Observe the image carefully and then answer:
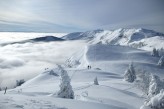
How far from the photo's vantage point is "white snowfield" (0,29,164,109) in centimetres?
1985

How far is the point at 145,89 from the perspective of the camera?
51.7 meters

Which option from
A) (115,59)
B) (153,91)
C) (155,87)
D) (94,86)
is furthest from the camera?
(115,59)

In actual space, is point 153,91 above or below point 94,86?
Result: above

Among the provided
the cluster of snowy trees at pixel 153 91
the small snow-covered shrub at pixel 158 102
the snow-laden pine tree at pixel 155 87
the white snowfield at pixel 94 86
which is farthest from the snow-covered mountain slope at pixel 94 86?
the small snow-covered shrub at pixel 158 102

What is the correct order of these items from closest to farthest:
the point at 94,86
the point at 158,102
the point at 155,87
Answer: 1. the point at 158,102
2. the point at 155,87
3. the point at 94,86

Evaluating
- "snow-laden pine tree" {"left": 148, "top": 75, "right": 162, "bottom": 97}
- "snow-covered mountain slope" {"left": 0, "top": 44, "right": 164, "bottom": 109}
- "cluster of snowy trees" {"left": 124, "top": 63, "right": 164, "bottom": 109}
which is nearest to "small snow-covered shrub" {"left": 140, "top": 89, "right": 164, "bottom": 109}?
"cluster of snowy trees" {"left": 124, "top": 63, "right": 164, "bottom": 109}

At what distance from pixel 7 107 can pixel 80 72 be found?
80242 mm

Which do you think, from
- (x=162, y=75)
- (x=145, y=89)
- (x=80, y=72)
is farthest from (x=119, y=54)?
(x=145, y=89)

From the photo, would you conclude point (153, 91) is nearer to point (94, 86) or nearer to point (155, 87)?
point (155, 87)

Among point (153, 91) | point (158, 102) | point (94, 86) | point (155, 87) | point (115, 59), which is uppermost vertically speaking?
point (115, 59)

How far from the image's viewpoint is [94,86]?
5453 centimetres

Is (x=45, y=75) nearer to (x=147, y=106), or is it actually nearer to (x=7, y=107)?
(x=147, y=106)

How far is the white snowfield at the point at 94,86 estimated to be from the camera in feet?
65.1

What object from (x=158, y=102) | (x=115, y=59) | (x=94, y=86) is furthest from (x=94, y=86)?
(x=115, y=59)
